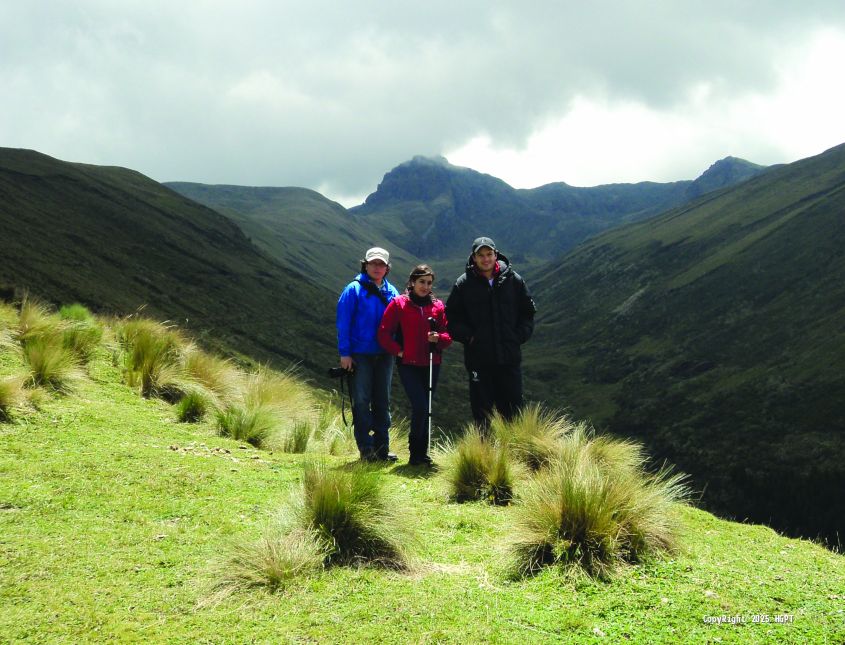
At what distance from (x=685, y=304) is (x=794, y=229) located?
23.0 m

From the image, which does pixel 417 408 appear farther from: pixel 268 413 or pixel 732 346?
pixel 732 346

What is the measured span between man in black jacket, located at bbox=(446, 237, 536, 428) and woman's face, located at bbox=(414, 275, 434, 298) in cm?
34

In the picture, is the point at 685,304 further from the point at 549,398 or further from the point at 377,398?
the point at 377,398

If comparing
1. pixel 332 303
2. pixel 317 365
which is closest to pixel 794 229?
pixel 332 303

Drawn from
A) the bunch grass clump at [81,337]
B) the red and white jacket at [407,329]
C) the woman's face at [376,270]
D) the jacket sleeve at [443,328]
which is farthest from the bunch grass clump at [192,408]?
the jacket sleeve at [443,328]

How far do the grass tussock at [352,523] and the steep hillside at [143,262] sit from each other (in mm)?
33733

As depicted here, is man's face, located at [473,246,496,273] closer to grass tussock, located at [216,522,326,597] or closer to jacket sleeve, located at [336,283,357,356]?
jacket sleeve, located at [336,283,357,356]

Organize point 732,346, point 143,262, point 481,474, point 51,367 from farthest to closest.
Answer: point 732,346 → point 143,262 → point 51,367 → point 481,474

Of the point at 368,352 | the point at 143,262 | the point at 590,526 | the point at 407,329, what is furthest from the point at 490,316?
the point at 143,262

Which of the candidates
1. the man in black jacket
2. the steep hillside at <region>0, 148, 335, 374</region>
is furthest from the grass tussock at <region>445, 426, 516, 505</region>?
the steep hillside at <region>0, 148, 335, 374</region>

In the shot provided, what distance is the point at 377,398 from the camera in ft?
26.6

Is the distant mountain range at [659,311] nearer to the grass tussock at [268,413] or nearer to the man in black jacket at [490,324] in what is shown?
the grass tussock at [268,413]

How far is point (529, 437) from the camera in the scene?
712 cm

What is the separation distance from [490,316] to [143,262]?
2373 inches
